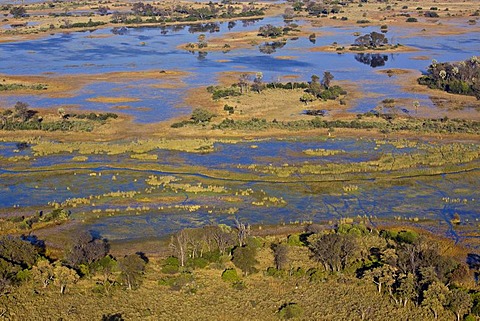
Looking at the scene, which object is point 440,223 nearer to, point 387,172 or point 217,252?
point 387,172

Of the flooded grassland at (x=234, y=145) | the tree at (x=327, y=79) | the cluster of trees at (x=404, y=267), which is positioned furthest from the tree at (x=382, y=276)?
the tree at (x=327, y=79)

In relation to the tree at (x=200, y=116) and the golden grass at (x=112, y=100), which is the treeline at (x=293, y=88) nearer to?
the tree at (x=200, y=116)

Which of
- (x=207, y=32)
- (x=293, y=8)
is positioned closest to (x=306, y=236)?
(x=207, y=32)

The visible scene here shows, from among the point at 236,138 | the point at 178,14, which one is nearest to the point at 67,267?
the point at 236,138

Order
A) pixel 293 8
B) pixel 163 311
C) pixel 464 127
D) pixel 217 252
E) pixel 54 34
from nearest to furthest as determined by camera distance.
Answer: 1. pixel 163 311
2. pixel 217 252
3. pixel 464 127
4. pixel 54 34
5. pixel 293 8

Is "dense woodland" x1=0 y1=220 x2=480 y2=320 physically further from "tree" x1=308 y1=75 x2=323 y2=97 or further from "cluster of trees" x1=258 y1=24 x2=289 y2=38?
"cluster of trees" x1=258 y1=24 x2=289 y2=38

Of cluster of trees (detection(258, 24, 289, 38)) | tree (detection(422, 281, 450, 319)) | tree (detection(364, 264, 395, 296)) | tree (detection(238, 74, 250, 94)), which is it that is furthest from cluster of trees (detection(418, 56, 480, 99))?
tree (detection(422, 281, 450, 319))

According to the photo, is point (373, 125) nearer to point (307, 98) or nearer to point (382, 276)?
point (307, 98)
